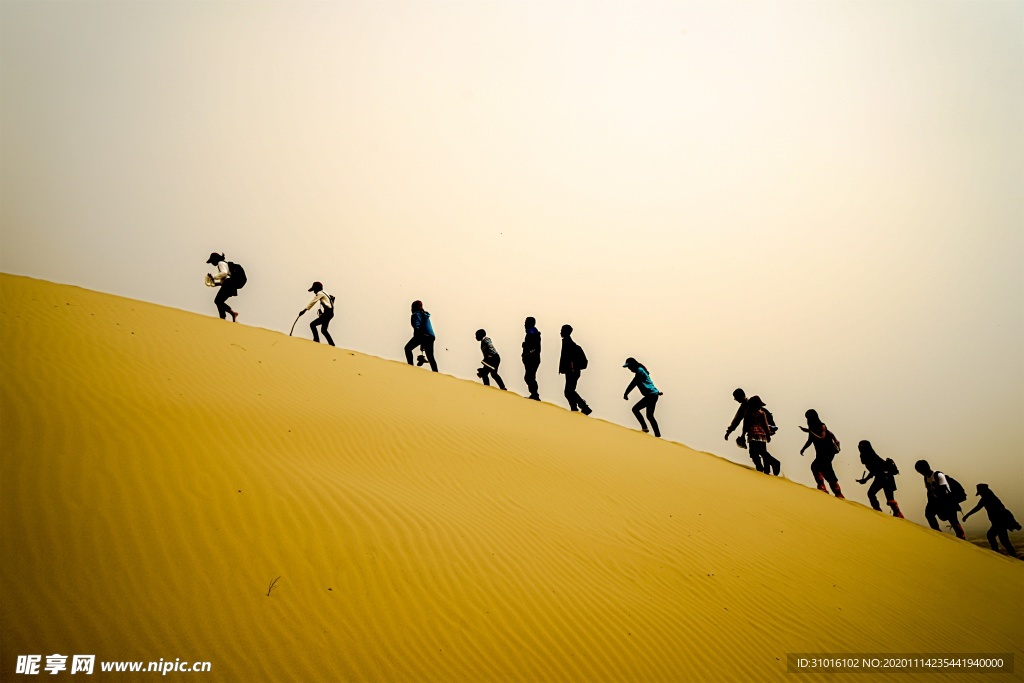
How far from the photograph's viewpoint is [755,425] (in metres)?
10.7

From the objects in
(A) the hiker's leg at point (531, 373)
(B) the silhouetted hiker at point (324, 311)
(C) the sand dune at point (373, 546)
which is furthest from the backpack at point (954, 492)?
(B) the silhouetted hiker at point (324, 311)

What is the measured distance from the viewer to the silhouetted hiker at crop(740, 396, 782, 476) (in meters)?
10.6

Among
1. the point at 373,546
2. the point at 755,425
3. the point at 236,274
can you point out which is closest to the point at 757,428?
the point at 755,425

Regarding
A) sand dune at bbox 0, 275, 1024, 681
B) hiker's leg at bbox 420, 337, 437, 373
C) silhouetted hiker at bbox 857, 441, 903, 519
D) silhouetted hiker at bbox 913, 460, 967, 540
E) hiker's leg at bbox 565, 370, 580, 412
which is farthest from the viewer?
hiker's leg at bbox 420, 337, 437, 373

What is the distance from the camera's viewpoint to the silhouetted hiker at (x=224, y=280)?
11.2 meters

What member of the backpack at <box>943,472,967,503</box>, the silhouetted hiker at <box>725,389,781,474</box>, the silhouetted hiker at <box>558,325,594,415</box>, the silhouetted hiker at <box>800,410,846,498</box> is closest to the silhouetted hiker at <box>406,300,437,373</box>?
the silhouetted hiker at <box>558,325,594,415</box>

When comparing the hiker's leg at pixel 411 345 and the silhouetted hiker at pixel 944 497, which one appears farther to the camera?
the hiker's leg at pixel 411 345

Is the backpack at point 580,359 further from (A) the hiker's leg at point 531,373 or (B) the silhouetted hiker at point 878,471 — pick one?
(B) the silhouetted hiker at point 878,471

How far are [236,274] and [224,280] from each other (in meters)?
0.28

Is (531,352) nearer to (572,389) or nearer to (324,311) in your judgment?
(572,389)

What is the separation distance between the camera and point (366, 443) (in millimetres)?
6559

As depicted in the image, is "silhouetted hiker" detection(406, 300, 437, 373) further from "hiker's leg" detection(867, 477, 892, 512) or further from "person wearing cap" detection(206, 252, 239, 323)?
"hiker's leg" detection(867, 477, 892, 512)

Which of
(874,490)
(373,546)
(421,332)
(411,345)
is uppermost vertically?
(421,332)

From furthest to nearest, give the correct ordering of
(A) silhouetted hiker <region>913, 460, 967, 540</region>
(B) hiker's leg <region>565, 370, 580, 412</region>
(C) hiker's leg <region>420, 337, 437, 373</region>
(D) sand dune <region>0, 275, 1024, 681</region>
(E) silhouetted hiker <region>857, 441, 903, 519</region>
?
(C) hiker's leg <region>420, 337, 437, 373</region>, (B) hiker's leg <region>565, 370, 580, 412</region>, (E) silhouetted hiker <region>857, 441, 903, 519</region>, (A) silhouetted hiker <region>913, 460, 967, 540</region>, (D) sand dune <region>0, 275, 1024, 681</region>
